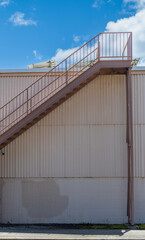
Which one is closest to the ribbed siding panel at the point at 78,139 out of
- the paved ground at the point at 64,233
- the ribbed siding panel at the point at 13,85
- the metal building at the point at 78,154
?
the metal building at the point at 78,154

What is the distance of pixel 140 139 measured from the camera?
10.6 metres

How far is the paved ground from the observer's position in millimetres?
8648

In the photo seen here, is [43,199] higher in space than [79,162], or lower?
lower

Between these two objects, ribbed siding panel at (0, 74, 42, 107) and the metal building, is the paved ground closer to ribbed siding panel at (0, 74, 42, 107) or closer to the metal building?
the metal building

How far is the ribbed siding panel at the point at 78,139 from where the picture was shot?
1055 cm

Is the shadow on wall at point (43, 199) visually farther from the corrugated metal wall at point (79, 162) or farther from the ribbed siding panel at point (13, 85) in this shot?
the ribbed siding panel at point (13, 85)

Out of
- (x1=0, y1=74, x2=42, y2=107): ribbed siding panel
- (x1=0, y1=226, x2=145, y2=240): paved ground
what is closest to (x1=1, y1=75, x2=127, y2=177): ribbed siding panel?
(x1=0, y1=74, x2=42, y2=107): ribbed siding panel

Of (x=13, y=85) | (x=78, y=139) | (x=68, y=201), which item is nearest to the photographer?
(x=68, y=201)

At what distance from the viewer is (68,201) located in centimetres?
1047

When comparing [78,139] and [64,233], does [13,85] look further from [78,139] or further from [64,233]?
[64,233]

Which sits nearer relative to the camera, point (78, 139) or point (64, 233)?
point (64, 233)

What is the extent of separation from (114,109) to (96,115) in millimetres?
883

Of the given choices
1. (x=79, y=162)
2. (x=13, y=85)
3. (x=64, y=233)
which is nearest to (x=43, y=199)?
(x=64, y=233)

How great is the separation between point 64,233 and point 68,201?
158 centimetres
